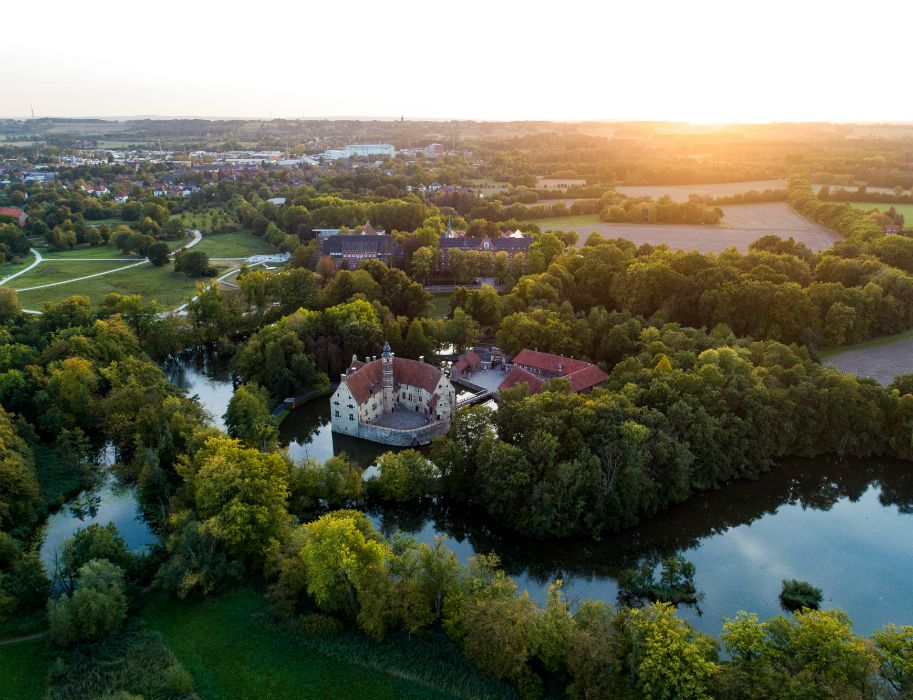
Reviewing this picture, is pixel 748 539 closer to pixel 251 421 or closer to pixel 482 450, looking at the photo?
pixel 482 450

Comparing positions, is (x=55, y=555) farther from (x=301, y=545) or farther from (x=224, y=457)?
(x=301, y=545)

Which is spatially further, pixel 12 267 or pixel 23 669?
pixel 12 267

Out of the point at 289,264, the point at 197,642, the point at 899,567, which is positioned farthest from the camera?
the point at 289,264

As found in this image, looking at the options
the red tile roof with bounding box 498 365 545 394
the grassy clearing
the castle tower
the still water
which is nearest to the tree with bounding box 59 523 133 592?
the still water

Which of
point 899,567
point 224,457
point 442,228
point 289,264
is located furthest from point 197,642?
point 442,228

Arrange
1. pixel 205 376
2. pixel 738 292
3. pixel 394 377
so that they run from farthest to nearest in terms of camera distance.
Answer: pixel 738 292, pixel 205 376, pixel 394 377

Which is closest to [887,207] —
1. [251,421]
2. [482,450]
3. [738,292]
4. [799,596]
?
[738,292]

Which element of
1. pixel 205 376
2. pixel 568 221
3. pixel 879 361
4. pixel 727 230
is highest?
pixel 727 230
